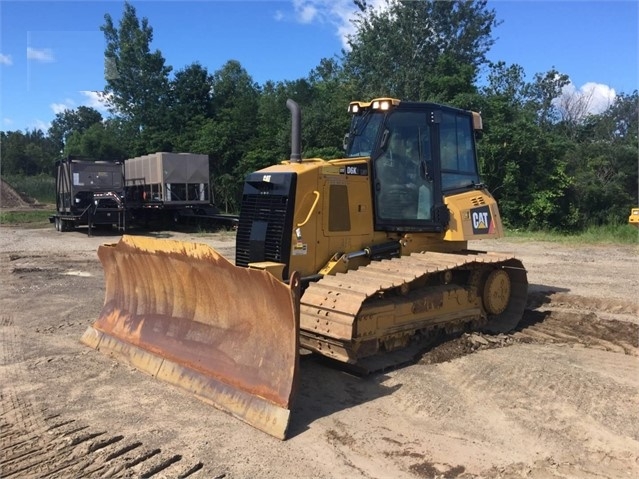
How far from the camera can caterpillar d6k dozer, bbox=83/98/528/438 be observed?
4766 millimetres

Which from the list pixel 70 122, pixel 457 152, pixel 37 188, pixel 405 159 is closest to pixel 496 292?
pixel 457 152

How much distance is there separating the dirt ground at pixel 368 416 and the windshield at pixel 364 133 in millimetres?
2466

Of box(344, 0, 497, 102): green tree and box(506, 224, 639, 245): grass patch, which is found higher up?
box(344, 0, 497, 102): green tree

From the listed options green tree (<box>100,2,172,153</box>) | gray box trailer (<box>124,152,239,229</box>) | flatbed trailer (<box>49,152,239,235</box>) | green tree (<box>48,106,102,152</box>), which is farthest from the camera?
green tree (<box>48,106,102,152</box>)

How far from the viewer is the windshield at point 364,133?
21.4ft

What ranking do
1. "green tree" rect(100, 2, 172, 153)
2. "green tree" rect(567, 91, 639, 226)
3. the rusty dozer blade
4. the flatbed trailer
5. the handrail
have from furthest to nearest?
"green tree" rect(100, 2, 172, 153), "green tree" rect(567, 91, 639, 226), the flatbed trailer, the handrail, the rusty dozer blade

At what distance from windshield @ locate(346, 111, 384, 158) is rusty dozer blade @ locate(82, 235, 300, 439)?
8.12 feet

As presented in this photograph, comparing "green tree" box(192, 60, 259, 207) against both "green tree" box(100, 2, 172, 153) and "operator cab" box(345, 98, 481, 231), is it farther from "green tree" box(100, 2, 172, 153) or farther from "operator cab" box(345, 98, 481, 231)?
"operator cab" box(345, 98, 481, 231)

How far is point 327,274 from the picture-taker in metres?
5.99

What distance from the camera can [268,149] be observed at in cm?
3219

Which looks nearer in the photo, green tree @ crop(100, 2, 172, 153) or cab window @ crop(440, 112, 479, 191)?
cab window @ crop(440, 112, 479, 191)

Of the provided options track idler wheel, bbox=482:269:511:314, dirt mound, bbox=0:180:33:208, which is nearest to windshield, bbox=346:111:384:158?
track idler wheel, bbox=482:269:511:314

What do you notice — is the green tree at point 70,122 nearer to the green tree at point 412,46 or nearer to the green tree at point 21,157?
the green tree at point 21,157

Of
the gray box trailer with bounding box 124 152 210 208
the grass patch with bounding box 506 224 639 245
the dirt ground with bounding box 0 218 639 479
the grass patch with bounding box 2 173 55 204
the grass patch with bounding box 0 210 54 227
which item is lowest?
the dirt ground with bounding box 0 218 639 479
